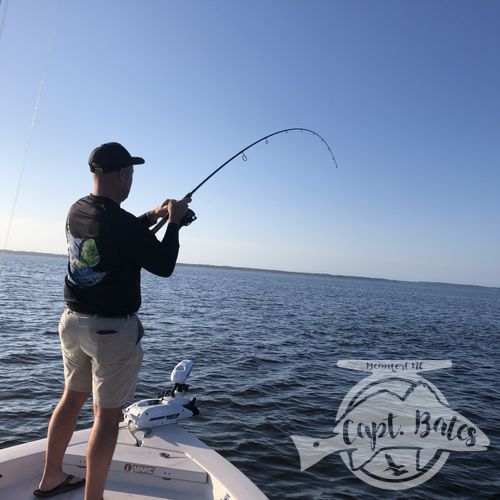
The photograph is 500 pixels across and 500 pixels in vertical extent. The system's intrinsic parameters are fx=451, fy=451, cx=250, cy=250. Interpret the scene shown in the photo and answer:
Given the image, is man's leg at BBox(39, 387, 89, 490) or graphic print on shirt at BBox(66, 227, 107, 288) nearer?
graphic print on shirt at BBox(66, 227, 107, 288)

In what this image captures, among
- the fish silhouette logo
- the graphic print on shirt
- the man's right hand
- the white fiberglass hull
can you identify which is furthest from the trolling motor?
the fish silhouette logo

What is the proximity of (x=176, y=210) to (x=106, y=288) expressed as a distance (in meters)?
0.72

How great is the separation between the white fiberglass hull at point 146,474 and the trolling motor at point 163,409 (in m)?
0.42

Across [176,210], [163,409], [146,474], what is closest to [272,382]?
[163,409]

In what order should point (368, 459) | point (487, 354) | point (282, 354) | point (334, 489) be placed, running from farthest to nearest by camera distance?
1. point (487, 354)
2. point (282, 354)
3. point (368, 459)
4. point (334, 489)

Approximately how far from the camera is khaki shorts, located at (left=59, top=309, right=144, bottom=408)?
2902mm

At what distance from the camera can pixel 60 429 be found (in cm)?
327

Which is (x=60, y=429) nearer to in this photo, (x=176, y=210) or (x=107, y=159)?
(x=176, y=210)

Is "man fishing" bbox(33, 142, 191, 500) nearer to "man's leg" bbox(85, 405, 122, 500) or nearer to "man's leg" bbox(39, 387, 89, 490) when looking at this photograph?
"man's leg" bbox(85, 405, 122, 500)

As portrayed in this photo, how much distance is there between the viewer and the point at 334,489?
6.10m

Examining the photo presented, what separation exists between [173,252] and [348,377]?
32.9ft

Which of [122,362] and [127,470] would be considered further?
[127,470]

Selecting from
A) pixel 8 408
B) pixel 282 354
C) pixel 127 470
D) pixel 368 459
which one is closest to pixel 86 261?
pixel 127 470

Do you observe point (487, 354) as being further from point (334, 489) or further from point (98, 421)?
point (98, 421)
